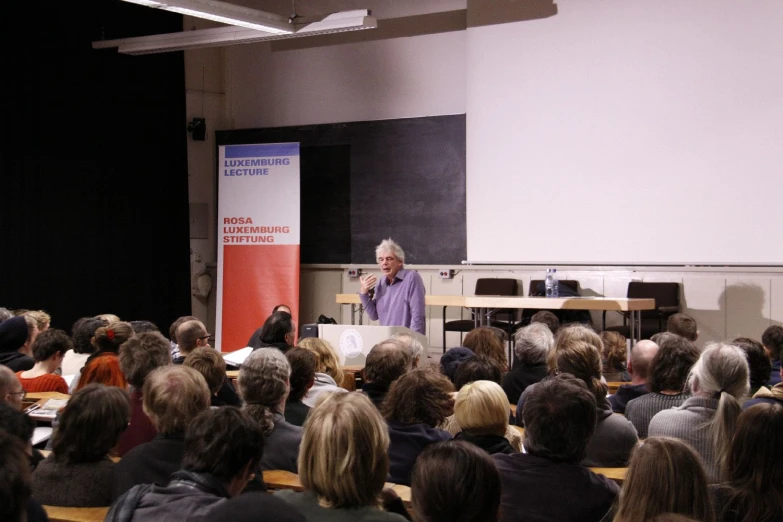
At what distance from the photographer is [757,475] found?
204cm

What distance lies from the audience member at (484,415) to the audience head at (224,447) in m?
0.89

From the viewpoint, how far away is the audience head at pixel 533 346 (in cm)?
414

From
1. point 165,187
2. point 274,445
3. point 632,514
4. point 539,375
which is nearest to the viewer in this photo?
point 632,514

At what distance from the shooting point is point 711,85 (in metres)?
8.05

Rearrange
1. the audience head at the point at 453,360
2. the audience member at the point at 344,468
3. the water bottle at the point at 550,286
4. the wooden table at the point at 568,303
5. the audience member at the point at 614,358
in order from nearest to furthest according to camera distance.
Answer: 1. the audience member at the point at 344,468
2. the audience head at the point at 453,360
3. the audience member at the point at 614,358
4. the wooden table at the point at 568,303
5. the water bottle at the point at 550,286

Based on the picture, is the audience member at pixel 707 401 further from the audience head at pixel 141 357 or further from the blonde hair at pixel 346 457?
the audience head at pixel 141 357

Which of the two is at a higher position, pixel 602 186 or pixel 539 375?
pixel 602 186

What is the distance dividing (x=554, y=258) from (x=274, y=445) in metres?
6.29

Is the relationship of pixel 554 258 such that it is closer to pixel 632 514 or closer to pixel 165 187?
pixel 165 187

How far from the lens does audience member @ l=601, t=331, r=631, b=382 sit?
473 centimetres

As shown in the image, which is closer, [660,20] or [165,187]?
[660,20]

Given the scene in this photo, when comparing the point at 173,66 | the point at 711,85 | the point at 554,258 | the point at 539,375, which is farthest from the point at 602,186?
the point at 173,66

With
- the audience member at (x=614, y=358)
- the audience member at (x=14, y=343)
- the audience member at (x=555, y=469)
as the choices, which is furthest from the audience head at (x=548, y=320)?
the audience member at (x=555, y=469)

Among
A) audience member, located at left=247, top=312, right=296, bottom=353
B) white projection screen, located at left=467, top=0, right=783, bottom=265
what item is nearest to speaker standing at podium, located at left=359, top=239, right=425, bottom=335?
audience member, located at left=247, top=312, right=296, bottom=353
